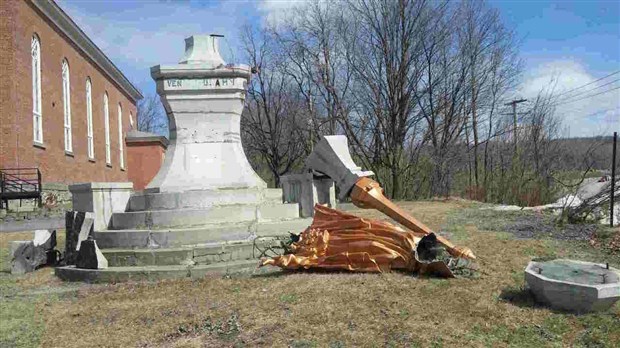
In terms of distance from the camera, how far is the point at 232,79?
31.9ft

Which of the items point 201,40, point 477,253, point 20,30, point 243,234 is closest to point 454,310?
point 477,253

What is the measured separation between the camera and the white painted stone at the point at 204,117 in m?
9.49

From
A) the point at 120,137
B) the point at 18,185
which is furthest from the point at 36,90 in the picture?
the point at 120,137

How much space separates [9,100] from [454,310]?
21.7 meters

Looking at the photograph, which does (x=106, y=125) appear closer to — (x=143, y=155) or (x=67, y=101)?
(x=143, y=155)

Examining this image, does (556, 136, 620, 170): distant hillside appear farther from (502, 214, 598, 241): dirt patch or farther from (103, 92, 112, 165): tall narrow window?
(103, 92, 112, 165): tall narrow window

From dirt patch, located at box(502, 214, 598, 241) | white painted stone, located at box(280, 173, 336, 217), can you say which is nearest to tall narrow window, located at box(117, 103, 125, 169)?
white painted stone, located at box(280, 173, 336, 217)

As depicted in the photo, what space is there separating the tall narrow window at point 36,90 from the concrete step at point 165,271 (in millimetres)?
19779

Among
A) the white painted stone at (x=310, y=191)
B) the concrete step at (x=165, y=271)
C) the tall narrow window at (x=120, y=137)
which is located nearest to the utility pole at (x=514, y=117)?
the white painted stone at (x=310, y=191)

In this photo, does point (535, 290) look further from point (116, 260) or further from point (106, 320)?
point (116, 260)

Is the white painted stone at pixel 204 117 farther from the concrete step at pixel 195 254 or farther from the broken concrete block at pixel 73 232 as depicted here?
the concrete step at pixel 195 254

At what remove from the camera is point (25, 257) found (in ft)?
28.6

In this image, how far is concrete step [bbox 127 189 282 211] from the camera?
344 inches

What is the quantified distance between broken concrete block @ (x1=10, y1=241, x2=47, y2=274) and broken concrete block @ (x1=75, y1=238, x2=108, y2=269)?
136 cm
